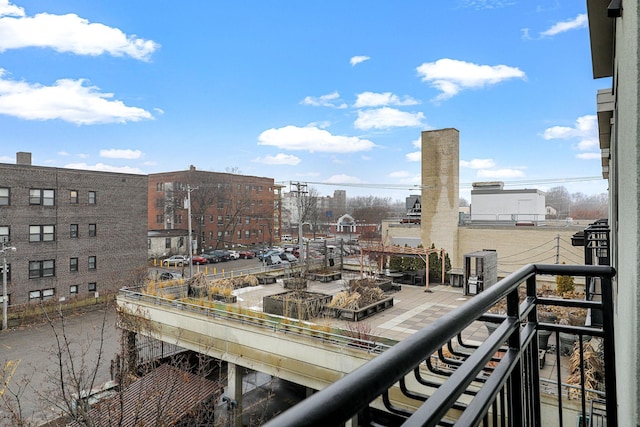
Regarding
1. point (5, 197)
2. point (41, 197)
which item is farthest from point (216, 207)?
point (5, 197)

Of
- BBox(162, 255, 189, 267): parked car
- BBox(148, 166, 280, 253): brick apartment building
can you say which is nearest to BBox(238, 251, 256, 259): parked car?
BBox(148, 166, 280, 253): brick apartment building

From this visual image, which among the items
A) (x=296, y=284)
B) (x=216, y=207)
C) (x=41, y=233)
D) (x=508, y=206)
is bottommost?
(x=296, y=284)

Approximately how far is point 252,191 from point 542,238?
36.8m

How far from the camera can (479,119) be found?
4866cm

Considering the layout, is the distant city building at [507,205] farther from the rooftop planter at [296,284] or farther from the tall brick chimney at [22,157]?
the tall brick chimney at [22,157]

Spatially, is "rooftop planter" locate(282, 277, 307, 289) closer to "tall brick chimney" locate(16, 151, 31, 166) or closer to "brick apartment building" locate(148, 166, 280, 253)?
"tall brick chimney" locate(16, 151, 31, 166)

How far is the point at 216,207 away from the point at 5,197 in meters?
25.8

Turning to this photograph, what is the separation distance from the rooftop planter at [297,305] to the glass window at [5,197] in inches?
736

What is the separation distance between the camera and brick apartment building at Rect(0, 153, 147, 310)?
23891 mm

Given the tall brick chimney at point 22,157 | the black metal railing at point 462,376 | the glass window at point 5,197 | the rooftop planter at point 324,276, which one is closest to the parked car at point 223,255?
the tall brick chimney at point 22,157

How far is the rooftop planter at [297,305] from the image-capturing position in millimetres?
14611

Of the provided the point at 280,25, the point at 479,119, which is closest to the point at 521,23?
the point at 479,119

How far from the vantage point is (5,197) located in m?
23.6

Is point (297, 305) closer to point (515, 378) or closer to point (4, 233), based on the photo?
point (515, 378)
